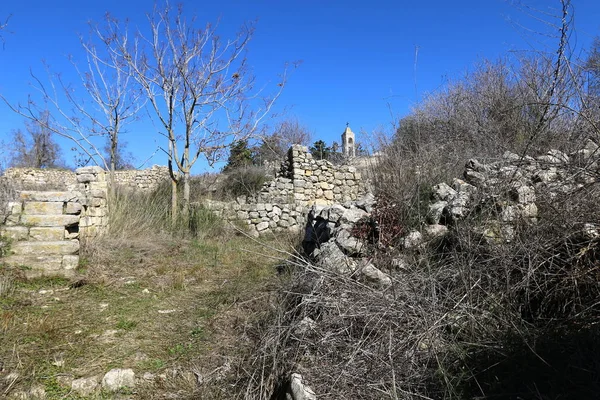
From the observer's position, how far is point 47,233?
18.6ft

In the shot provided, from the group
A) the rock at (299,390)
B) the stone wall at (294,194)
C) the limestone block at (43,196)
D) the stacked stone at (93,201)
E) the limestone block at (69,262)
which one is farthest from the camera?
the stone wall at (294,194)

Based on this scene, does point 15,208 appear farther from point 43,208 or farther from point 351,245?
point 351,245

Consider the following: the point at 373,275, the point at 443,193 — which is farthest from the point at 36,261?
the point at 443,193

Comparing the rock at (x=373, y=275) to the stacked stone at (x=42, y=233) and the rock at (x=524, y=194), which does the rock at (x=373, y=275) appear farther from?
the stacked stone at (x=42, y=233)

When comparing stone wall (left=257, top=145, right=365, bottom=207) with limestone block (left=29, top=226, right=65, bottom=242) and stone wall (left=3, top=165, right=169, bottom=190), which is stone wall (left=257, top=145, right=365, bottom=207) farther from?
stone wall (left=3, top=165, right=169, bottom=190)

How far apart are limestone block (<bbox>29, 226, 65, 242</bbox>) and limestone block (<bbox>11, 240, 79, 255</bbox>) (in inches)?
4.6

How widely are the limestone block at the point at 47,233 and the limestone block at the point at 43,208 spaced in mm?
297

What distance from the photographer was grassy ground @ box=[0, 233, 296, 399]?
2.83 m

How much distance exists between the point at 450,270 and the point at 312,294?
1020 mm

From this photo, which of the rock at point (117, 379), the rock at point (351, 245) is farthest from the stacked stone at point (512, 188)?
the rock at point (117, 379)

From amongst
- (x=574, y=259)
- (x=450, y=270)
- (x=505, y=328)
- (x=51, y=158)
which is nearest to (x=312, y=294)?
(x=450, y=270)

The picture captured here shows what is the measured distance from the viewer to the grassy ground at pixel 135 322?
2.83 metres

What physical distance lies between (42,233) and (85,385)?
376 centimetres

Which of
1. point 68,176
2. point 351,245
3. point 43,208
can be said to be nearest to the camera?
point 351,245
